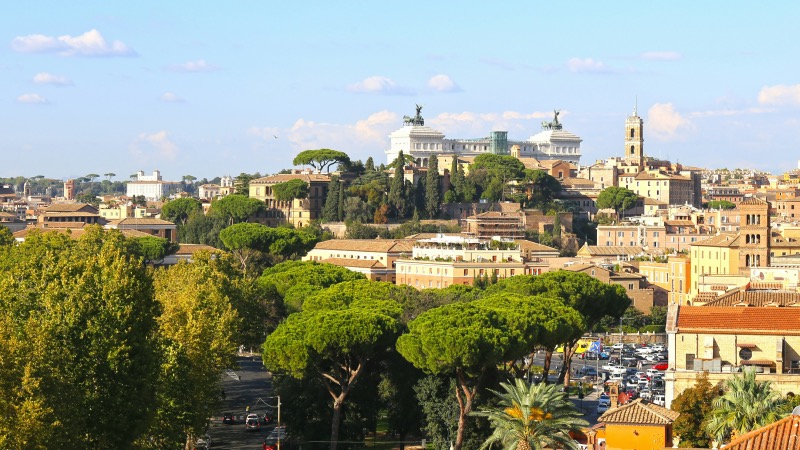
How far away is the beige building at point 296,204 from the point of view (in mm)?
135500

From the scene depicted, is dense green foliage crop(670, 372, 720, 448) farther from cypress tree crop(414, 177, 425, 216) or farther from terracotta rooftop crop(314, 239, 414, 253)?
cypress tree crop(414, 177, 425, 216)

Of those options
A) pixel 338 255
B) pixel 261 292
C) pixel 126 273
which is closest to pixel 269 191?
pixel 338 255

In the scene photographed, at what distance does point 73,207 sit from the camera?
5541 inches

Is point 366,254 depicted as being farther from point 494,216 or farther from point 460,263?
point 460,263

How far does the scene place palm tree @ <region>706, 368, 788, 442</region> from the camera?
32.5 m

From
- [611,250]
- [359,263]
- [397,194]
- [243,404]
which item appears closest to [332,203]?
[397,194]

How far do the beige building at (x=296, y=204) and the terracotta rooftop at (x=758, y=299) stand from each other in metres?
84.4

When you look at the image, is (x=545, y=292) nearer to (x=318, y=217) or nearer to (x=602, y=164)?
(x=318, y=217)

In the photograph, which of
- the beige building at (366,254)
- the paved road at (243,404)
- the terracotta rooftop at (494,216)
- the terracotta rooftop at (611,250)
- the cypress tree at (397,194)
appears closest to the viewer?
the paved road at (243,404)

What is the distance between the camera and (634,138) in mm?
182500

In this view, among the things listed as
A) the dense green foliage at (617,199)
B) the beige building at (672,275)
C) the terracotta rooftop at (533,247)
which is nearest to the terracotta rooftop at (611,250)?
the terracotta rooftop at (533,247)

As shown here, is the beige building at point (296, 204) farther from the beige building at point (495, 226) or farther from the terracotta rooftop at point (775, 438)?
the terracotta rooftop at point (775, 438)

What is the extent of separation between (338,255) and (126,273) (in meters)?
75.5

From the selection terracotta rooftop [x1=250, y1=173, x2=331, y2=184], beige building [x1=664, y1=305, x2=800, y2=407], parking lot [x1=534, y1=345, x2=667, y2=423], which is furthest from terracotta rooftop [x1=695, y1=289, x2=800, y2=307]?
terracotta rooftop [x1=250, y1=173, x2=331, y2=184]
